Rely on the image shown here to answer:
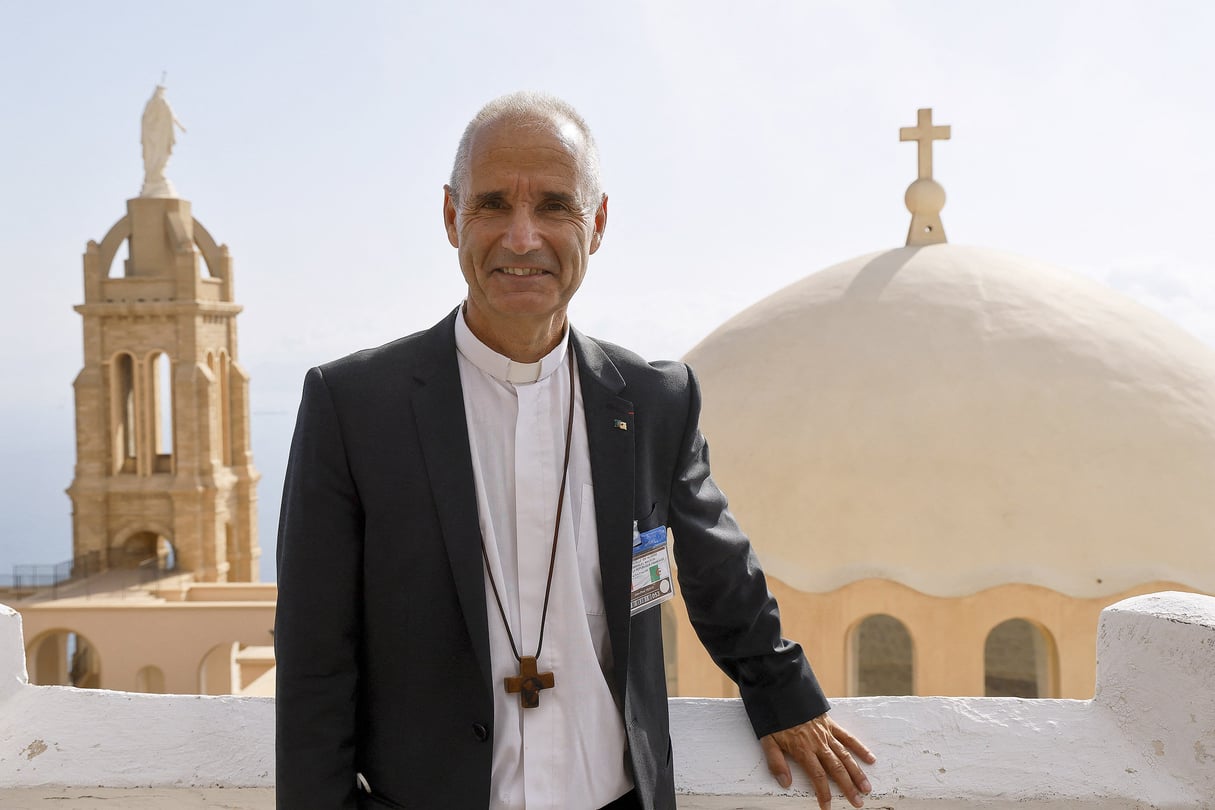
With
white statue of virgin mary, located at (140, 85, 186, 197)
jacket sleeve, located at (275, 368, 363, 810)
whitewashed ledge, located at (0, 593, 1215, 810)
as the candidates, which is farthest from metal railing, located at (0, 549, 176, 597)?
jacket sleeve, located at (275, 368, 363, 810)

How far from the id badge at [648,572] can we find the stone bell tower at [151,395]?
22.6 meters

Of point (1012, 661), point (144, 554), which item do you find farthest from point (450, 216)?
point (144, 554)

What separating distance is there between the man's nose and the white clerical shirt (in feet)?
0.69

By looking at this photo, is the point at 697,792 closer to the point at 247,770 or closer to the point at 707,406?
the point at 247,770

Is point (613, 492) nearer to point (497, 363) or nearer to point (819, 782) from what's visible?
point (497, 363)

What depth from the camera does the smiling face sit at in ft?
5.84

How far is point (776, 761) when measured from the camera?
6.90 ft

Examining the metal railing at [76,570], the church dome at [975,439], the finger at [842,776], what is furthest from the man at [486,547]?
the metal railing at [76,570]

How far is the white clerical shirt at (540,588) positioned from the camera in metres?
1.80

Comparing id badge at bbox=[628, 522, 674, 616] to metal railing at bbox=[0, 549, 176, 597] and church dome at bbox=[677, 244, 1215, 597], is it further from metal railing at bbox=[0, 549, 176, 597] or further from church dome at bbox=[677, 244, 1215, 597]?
metal railing at bbox=[0, 549, 176, 597]

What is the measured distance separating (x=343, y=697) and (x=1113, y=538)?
6.38m

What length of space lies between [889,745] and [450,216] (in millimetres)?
1393

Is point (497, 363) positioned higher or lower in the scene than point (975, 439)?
higher

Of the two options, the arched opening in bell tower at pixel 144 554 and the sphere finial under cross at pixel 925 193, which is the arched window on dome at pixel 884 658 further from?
the arched opening in bell tower at pixel 144 554
